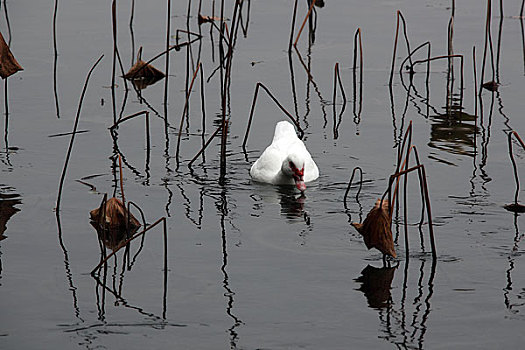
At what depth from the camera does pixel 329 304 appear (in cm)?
574

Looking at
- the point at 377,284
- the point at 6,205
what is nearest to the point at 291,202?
the point at 377,284

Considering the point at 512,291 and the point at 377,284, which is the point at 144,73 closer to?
the point at 377,284

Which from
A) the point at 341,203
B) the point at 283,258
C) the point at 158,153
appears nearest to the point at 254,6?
the point at 158,153

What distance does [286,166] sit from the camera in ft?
27.3

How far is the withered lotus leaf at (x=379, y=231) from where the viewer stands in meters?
5.91

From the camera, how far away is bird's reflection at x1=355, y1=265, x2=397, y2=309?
19.0 ft

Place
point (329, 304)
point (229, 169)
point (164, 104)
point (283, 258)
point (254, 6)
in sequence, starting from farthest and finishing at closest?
point (254, 6)
point (164, 104)
point (229, 169)
point (283, 258)
point (329, 304)

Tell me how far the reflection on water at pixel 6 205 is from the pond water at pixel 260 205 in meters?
0.02

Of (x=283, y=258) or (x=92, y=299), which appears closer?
(x=92, y=299)

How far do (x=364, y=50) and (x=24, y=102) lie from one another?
14.5ft

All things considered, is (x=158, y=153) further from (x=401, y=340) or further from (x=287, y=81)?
(x=401, y=340)

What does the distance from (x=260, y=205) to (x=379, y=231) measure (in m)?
2.04

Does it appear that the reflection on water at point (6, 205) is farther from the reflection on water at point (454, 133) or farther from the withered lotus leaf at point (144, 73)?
the reflection on water at point (454, 133)

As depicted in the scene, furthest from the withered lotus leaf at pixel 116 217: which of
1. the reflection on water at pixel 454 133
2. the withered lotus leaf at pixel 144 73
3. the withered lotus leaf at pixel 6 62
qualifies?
the withered lotus leaf at pixel 144 73
